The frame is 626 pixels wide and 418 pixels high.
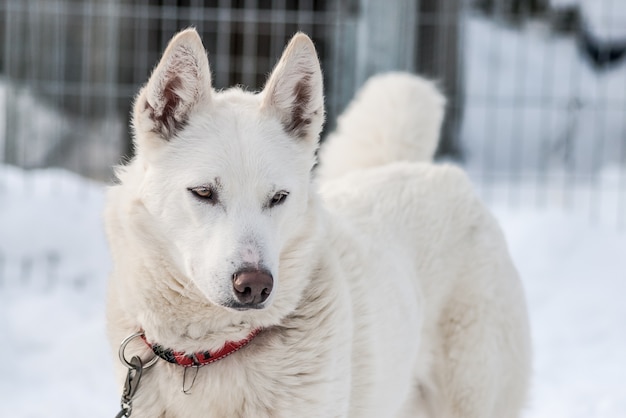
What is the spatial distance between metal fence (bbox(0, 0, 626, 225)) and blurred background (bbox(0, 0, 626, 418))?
2cm

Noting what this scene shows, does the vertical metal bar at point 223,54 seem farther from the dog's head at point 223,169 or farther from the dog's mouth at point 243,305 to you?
the dog's mouth at point 243,305

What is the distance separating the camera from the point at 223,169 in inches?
109

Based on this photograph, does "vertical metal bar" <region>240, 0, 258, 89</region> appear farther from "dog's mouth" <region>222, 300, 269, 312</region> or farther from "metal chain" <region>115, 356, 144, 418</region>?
"dog's mouth" <region>222, 300, 269, 312</region>

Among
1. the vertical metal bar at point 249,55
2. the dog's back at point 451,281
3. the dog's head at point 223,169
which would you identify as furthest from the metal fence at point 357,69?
the dog's head at point 223,169

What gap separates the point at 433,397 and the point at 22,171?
484 centimetres

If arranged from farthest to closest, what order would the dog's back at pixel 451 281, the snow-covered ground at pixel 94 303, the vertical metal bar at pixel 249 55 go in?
the vertical metal bar at pixel 249 55 → the snow-covered ground at pixel 94 303 → the dog's back at pixel 451 281

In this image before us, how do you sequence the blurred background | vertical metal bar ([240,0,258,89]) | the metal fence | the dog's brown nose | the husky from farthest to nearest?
vertical metal bar ([240,0,258,89])
the metal fence
the blurred background
the husky
the dog's brown nose

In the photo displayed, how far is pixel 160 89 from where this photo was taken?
112 inches

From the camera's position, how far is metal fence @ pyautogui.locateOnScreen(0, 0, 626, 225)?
746 centimetres

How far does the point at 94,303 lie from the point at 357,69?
2577mm

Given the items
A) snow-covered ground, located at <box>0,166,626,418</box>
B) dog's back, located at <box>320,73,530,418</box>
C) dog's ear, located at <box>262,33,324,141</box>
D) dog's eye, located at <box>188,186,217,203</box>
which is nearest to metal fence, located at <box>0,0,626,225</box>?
snow-covered ground, located at <box>0,166,626,418</box>

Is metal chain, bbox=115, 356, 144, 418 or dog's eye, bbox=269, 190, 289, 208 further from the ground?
dog's eye, bbox=269, 190, 289, 208

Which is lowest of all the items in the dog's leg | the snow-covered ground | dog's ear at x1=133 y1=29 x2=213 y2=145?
the snow-covered ground

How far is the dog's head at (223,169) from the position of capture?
263 centimetres
